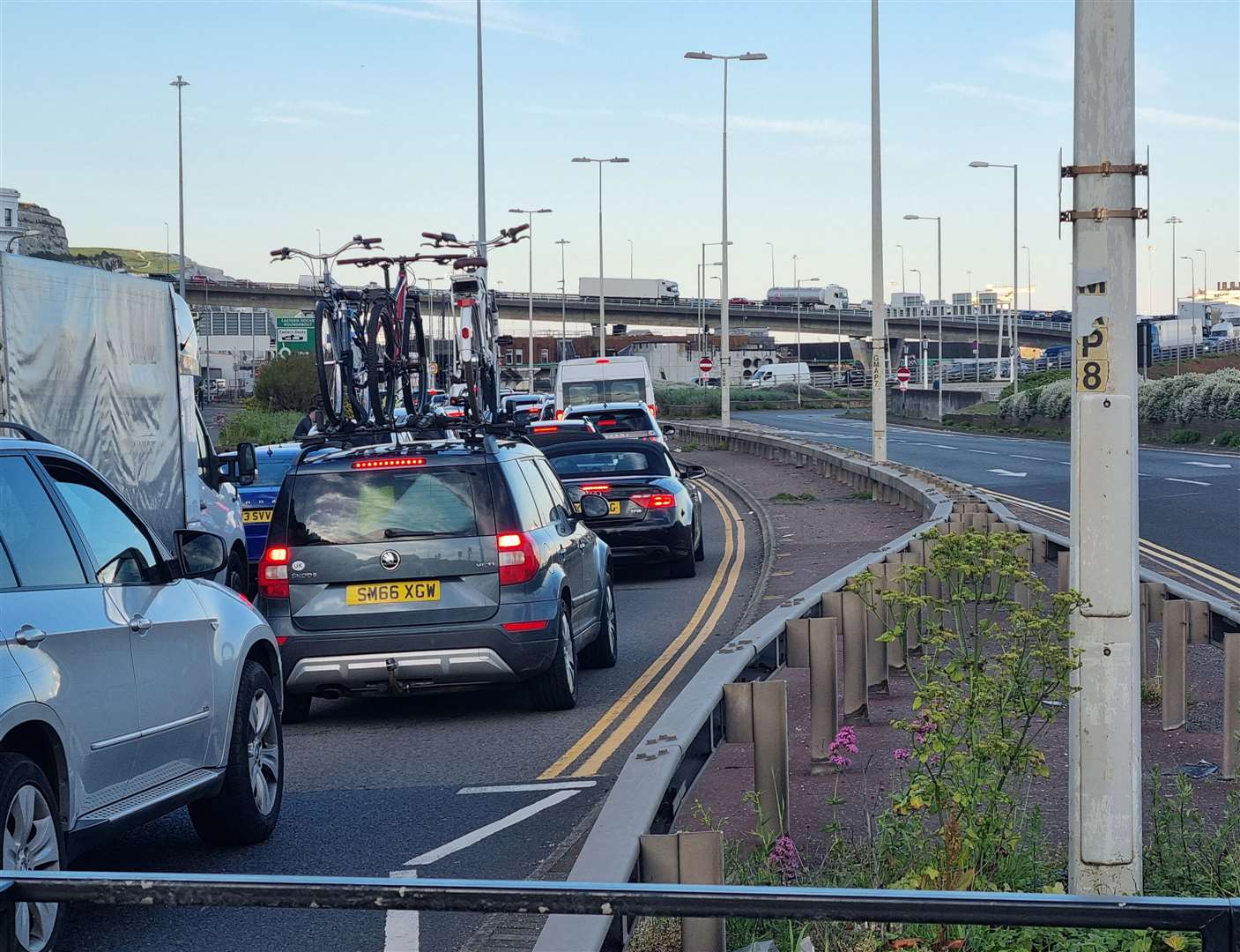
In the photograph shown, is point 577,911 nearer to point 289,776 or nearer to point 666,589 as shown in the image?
point 289,776

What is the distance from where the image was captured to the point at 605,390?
37.8 meters

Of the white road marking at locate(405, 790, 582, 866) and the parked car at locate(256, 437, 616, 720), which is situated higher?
the parked car at locate(256, 437, 616, 720)

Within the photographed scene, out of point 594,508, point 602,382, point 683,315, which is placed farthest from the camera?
point 683,315

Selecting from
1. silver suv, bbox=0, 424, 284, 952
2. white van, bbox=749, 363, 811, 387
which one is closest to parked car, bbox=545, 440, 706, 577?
silver suv, bbox=0, 424, 284, 952

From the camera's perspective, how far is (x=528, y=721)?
33.2 ft

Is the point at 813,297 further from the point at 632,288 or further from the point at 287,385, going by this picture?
the point at 287,385

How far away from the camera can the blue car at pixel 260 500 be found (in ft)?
59.1

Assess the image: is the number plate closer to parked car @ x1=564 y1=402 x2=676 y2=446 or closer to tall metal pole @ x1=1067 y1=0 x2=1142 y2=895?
tall metal pole @ x1=1067 y1=0 x2=1142 y2=895

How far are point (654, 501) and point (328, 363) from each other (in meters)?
3.75

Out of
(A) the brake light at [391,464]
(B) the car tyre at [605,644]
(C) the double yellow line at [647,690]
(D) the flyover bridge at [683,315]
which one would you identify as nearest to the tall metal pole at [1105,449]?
(C) the double yellow line at [647,690]

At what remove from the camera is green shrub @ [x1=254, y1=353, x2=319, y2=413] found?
210ft

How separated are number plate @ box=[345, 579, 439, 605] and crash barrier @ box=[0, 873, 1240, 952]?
6934mm

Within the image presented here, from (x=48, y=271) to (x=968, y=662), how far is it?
8.95 meters

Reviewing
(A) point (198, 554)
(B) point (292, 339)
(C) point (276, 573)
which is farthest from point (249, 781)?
(B) point (292, 339)
